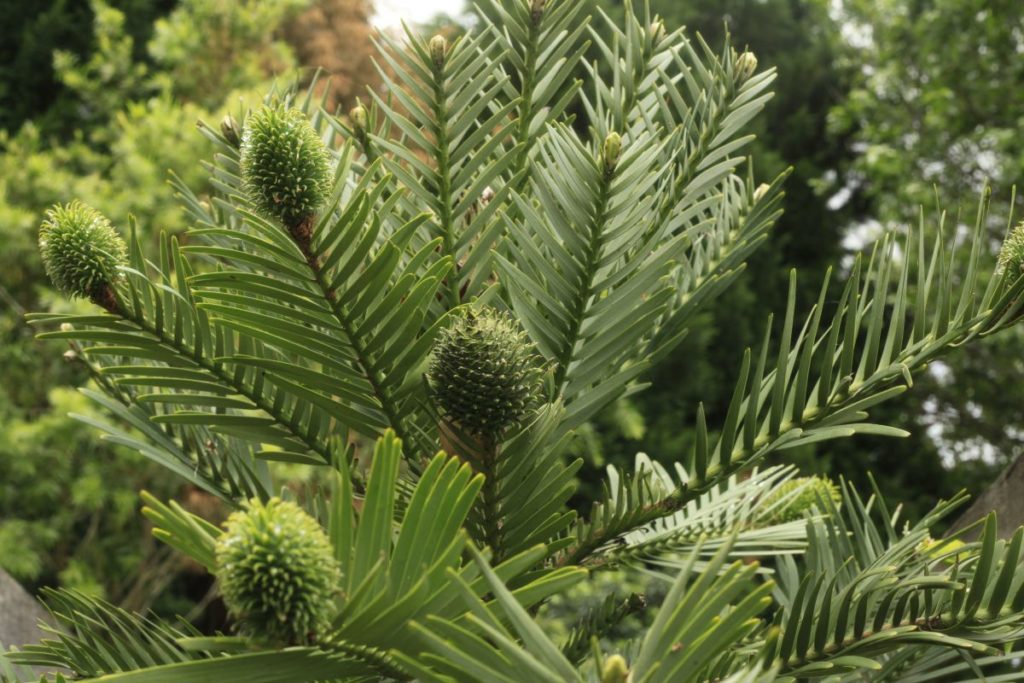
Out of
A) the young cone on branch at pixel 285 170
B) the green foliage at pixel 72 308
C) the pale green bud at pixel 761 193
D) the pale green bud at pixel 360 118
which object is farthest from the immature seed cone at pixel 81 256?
the green foliage at pixel 72 308

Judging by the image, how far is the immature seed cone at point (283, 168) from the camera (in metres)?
0.45

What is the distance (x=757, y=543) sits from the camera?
0.77 metres

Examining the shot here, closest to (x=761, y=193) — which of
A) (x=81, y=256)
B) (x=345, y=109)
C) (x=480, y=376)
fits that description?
(x=480, y=376)

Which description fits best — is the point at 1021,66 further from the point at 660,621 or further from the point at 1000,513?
the point at 660,621

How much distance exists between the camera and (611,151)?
0.51 meters

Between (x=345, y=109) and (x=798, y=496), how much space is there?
4825 mm

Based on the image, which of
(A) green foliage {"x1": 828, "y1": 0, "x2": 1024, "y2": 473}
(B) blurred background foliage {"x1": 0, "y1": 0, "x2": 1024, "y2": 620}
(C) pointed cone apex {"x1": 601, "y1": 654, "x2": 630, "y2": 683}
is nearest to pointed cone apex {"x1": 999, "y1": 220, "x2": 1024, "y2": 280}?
(C) pointed cone apex {"x1": 601, "y1": 654, "x2": 630, "y2": 683}

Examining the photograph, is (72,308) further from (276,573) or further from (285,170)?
(276,573)

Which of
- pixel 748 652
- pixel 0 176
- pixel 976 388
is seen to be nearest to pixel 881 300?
pixel 748 652

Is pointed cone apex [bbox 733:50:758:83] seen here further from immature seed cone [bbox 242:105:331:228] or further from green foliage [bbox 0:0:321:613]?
green foliage [bbox 0:0:321:613]

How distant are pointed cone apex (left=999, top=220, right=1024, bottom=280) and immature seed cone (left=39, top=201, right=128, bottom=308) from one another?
471mm

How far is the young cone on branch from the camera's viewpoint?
45cm

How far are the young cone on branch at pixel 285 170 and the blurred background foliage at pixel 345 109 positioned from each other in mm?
2895

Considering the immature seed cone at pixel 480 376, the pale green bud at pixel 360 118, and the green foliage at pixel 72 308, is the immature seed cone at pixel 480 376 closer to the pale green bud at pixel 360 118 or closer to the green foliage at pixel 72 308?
the pale green bud at pixel 360 118
